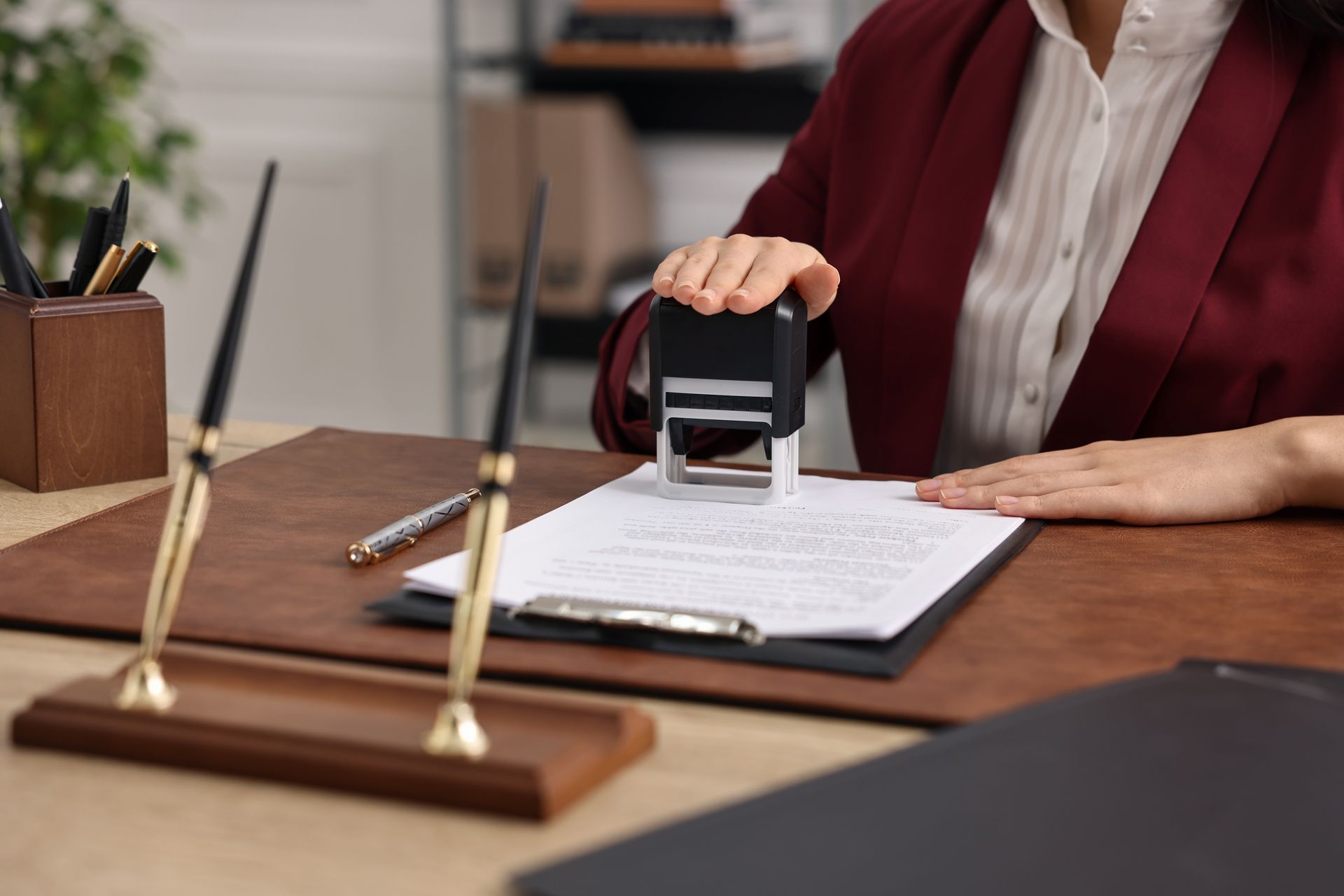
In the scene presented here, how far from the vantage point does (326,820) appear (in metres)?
0.54

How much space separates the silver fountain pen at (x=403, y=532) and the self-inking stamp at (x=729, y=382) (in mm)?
139

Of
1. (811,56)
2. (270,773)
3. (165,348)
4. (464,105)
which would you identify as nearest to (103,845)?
(270,773)

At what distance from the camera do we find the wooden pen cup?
Answer: 1014 millimetres

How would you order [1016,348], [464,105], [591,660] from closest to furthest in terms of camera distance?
[591,660], [1016,348], [464,105]

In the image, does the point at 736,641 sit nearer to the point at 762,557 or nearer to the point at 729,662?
the point at 729,662

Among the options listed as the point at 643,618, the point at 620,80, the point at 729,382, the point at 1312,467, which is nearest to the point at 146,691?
the point at 643,618

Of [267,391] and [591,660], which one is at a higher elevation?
[591,660]

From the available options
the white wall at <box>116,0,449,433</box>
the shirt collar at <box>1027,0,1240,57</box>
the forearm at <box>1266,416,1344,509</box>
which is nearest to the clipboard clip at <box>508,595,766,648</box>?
A: the forearm at <box>1266,416,1344,509</box>

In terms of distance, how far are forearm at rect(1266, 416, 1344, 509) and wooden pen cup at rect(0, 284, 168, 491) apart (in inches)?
31.4

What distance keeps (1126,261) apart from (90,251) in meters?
0.82

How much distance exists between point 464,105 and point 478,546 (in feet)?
8.83

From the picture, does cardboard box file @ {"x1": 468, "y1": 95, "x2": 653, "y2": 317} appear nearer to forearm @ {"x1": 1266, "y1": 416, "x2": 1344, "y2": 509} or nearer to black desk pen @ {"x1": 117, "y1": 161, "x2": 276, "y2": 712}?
forearm @ {"x1": 1266, "y1": 416, "x2": 1344, "y2": 509}

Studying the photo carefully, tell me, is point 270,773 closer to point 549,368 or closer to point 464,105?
point 464,105

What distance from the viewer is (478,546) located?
56 centimetres
